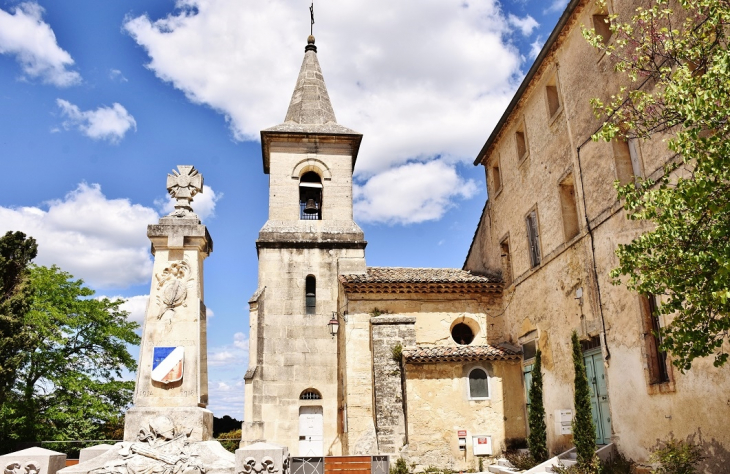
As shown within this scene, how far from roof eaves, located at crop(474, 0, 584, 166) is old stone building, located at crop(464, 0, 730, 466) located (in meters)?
0.04

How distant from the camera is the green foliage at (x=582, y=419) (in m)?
11.8

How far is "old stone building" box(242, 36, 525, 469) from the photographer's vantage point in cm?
1675

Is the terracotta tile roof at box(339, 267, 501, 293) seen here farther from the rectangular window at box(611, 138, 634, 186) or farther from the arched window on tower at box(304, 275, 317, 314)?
the rectangular window at box(611, 138, 634, 186)

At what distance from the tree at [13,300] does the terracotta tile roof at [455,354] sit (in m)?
14.2

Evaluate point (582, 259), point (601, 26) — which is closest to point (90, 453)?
point (582, 259)

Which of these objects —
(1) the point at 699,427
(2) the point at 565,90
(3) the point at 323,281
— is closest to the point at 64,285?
(3) the point at 323,281

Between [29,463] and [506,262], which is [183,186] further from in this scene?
[506,262]

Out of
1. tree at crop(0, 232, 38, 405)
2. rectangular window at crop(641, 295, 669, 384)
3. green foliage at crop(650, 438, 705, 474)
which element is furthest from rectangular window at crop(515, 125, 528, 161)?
tree at crop(0, 232, 38, 405)

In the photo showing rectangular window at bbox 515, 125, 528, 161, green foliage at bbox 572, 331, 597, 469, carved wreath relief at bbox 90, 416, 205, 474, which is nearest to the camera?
carved wreath relief at bbox 90, 416, 205, 474

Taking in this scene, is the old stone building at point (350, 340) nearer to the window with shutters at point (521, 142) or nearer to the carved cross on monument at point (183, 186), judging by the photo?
the window with shutters at point (521, 142)

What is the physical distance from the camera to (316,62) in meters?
25.6

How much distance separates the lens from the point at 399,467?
15.5m

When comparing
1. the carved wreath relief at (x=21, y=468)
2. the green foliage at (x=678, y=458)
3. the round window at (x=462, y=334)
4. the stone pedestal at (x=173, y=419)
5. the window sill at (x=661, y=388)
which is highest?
the round window at (x=462, y=334)

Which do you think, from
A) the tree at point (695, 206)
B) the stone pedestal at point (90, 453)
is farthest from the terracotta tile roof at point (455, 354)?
the tree at point (695, 206)
